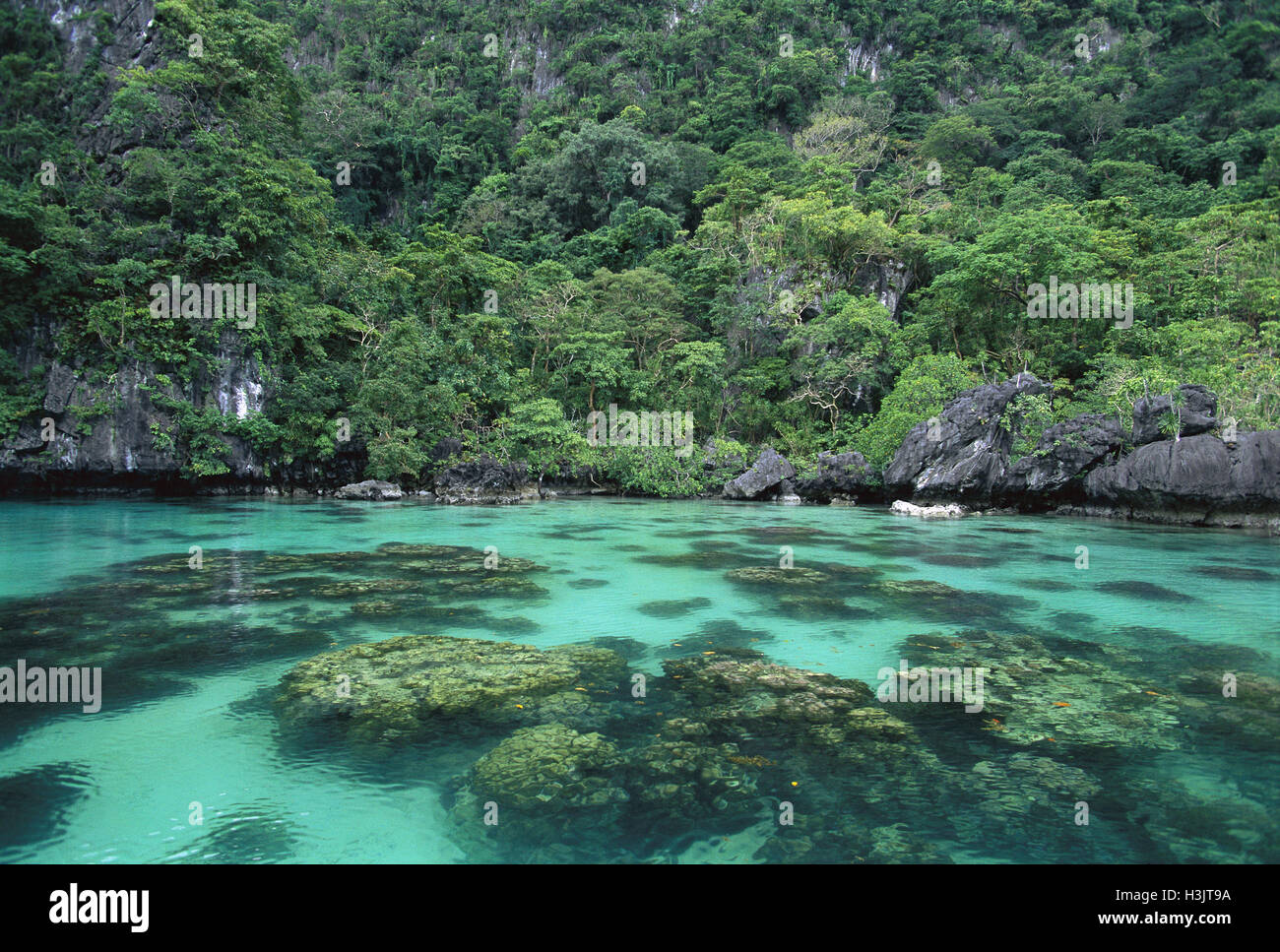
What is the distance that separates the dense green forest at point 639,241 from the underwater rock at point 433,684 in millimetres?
16013

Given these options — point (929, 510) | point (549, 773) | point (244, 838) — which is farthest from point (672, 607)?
point (929, 510)

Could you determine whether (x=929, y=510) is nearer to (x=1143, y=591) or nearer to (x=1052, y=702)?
(x=1143, y=591)

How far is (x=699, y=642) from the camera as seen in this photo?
22.1 ft

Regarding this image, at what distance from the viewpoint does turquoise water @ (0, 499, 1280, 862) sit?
3.38 m

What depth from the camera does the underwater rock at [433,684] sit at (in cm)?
466

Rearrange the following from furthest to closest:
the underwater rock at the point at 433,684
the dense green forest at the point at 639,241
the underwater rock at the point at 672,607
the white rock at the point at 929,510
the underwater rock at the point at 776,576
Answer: the dense green forest at the point at 639,241, the white rock at the point at 929,510, the underwater rock at the point at 776,576, the underwater rock at the point at 672,607, the underwater rock at the point at 433,684

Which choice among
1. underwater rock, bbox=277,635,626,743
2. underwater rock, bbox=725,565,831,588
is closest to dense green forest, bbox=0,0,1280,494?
underwater rock, bbox=725,565,831,588

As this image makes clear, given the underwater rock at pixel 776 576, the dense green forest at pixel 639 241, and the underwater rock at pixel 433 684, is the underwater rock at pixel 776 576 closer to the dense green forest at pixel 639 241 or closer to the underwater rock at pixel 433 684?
the underwater rock at pixel 433 684

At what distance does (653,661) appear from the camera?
20.1 ft

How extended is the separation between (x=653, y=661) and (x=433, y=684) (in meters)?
1.99

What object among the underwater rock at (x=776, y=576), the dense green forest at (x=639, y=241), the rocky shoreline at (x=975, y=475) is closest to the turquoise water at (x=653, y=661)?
the underwater rock at (x=776, y=576)
